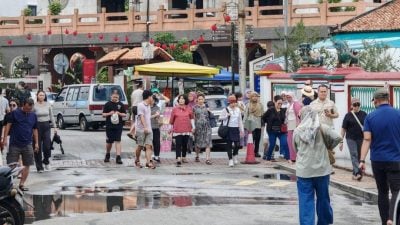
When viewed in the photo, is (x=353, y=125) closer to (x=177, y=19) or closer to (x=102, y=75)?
(x=102, y=75)

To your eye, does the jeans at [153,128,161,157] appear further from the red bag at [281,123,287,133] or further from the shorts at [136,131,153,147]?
the red bag at [281,123,287,133]

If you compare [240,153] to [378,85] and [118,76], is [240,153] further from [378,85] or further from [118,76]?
[118,76]

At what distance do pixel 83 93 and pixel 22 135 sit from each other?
18.7m

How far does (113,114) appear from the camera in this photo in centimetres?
2188

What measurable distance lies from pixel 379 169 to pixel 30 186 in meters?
8.06

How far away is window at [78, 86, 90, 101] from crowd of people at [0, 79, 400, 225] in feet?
21.0

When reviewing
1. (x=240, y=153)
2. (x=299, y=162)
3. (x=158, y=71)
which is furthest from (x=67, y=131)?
(x=299, y=162)

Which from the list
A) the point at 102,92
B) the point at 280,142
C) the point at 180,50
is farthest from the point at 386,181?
the point at 180,50

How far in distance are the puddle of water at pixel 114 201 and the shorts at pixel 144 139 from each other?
406 cm

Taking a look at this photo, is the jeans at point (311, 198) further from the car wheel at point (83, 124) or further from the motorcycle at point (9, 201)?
the car wheel at point (83, 124)

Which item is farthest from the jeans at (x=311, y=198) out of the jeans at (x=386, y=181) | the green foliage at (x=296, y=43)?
the green foliage at (x=296, y=43)

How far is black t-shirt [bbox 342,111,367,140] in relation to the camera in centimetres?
1762

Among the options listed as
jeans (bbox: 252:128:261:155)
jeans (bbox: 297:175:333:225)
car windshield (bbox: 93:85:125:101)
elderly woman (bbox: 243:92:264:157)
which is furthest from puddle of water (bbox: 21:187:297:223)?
car windshield (bbox: 93:85:125:101)

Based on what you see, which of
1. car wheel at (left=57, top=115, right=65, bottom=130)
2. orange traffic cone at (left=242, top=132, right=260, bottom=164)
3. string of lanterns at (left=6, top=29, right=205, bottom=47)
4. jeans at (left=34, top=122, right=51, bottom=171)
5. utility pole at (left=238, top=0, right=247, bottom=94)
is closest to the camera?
jeans at (left=34, top=122, right=51, bottom=171)
